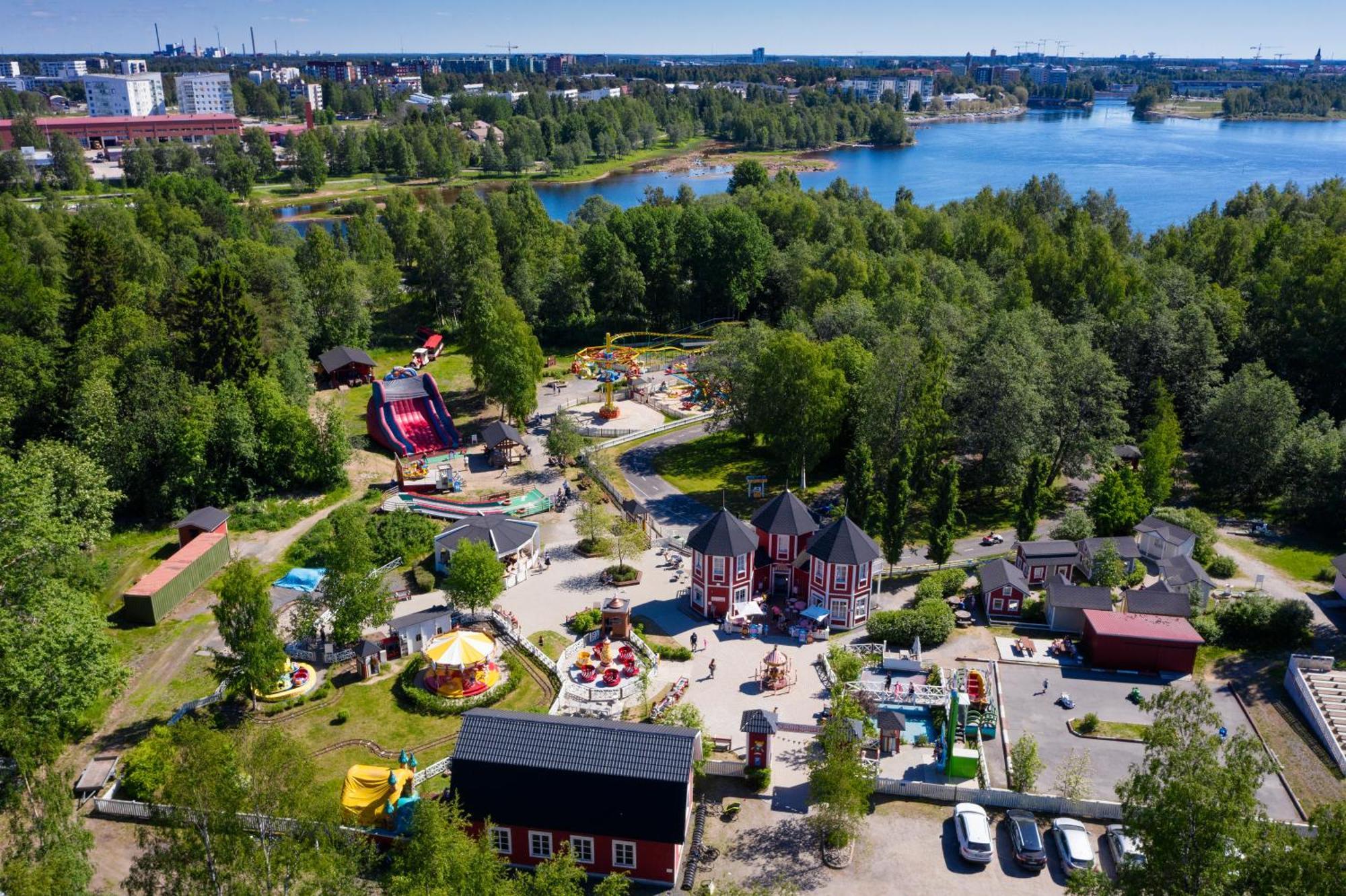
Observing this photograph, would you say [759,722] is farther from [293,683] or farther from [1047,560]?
[1047,560]

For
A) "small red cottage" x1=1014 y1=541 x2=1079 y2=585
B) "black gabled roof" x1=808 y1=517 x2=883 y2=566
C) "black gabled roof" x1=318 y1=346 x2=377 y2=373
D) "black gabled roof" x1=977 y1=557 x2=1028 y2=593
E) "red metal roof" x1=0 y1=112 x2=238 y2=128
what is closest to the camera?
"black gabled roof" x1=808 y1=517 x2=883 y2=566

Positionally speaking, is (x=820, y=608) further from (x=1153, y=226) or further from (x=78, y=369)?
(x=1153, y=226)

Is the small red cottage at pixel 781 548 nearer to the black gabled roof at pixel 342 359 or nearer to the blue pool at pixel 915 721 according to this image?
the blue pool at pixel 915 721

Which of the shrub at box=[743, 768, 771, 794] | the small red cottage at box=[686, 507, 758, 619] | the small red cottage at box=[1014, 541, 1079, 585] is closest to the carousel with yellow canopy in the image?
the small red cottage at box=[686, 507, 758, 619]

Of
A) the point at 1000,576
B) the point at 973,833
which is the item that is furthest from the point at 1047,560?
the point at 973,833

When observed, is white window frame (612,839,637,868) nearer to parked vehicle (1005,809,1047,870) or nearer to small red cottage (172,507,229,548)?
parked vehicle (1005,809,1047,870)
